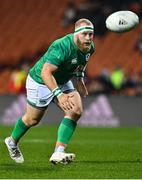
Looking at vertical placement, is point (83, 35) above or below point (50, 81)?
above

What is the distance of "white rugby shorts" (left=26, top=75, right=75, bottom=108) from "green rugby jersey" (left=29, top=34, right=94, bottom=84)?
7 centimetres

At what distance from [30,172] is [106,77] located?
652 inches

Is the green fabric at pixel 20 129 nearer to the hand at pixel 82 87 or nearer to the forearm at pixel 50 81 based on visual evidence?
the hand at pixel 82 87

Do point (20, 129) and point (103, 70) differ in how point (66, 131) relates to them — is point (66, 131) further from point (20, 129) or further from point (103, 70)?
point (103, 70)

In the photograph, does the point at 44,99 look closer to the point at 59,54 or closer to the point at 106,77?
the point at 59,54

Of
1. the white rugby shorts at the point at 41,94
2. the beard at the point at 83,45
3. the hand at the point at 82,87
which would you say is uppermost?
the beard at the point at 83,45

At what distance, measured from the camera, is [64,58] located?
30.3 feet

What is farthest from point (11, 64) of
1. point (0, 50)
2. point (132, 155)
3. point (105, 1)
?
point (132, 155)

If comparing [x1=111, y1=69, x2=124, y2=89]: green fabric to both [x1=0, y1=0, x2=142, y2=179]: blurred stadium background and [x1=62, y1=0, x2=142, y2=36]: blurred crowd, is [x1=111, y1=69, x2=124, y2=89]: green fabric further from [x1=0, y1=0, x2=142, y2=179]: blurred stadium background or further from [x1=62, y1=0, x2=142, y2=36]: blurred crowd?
[x1=62, y1=0, x2=142, y2=36]: blurred crowd

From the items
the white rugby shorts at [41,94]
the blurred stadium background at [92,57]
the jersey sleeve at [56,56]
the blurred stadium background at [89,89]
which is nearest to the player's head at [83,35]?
the jersey sleeve at [56,56]

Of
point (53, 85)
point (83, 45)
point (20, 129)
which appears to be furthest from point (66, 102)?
point (20, 129)

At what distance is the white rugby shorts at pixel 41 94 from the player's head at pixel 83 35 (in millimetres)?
647

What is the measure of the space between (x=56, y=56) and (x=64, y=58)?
0.15 m

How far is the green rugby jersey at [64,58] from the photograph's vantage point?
30.2 feet
